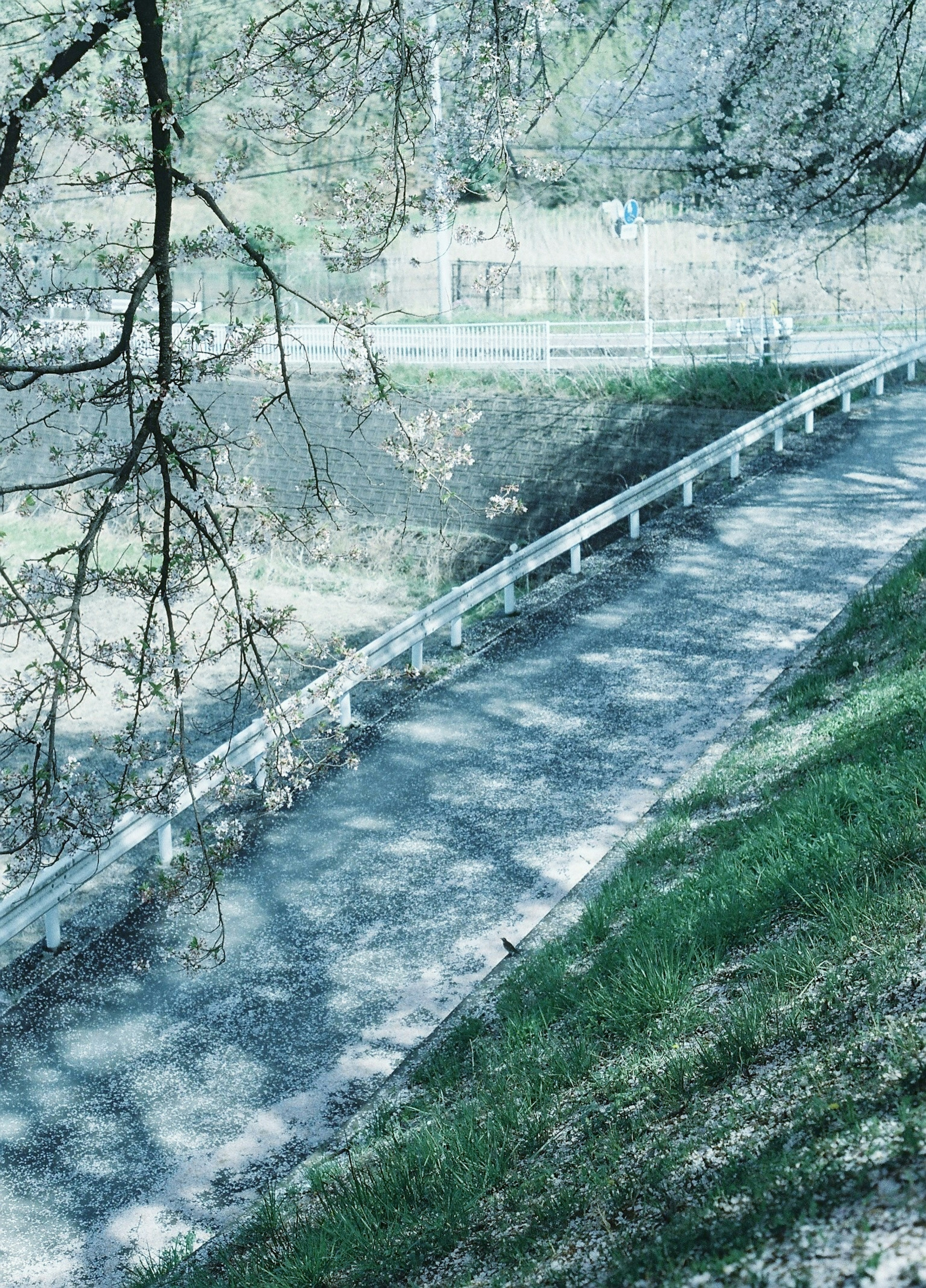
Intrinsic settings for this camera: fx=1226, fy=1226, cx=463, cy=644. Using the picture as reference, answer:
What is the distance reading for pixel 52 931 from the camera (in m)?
7.79

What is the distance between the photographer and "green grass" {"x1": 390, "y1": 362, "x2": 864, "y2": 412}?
68.3ft

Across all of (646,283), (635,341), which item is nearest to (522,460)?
(646,283)

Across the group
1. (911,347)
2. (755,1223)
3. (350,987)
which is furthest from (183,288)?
(755,1223)

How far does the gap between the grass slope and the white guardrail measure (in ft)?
6.08

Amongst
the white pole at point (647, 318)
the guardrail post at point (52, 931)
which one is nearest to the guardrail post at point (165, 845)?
the guardrail post at point (52, 931)

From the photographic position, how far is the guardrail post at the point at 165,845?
8.55m

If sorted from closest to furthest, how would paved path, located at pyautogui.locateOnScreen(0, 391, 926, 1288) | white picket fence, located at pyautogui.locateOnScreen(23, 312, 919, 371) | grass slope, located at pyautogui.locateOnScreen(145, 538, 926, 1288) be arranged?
grass slope, located at pyautogui.locateOnScreen(145, 538, 926, 1288) < paved path, located at pyautogui.locateOnScreen(0, 391, 926, 1288) < white picket fence, located at pyautogui.locateOnScreen(23, 312, 919, 371)

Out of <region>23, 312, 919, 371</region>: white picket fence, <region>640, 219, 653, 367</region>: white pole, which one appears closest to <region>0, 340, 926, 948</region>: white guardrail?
<region>23, 312, 919, 371</region>: white picket fence

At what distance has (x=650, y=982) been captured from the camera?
17.4ft

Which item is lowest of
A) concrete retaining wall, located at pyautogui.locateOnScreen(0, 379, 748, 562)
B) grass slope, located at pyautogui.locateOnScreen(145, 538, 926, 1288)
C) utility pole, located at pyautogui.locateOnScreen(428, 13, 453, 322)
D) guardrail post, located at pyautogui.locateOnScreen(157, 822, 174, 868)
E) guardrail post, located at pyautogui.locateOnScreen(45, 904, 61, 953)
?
guardrail post, located at pyautogui.locateOnScreen(45, 904, 61, 953)

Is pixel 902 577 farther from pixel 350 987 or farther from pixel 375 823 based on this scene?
pixel 350 987

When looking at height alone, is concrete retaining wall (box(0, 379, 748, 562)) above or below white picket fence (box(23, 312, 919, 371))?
below

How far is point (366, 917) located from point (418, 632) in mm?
3845

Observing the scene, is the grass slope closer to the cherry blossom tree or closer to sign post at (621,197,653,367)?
the cherry blossom tree
